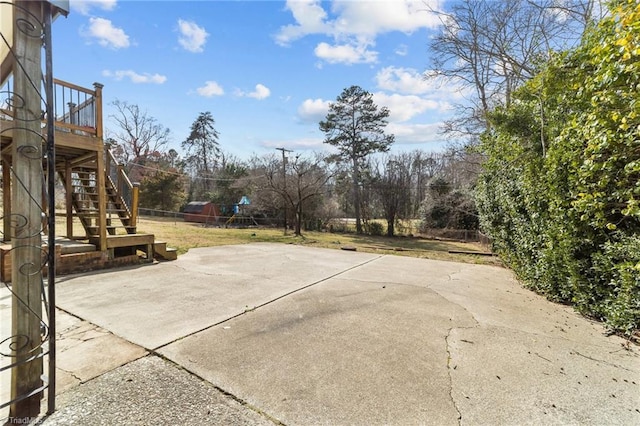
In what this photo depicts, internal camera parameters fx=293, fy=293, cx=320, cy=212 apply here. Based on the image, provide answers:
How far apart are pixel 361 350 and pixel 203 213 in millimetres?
22033

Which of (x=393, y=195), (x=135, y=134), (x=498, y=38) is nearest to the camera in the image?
(x=498, y=38)

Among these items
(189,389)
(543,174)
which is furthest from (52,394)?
(543,174)

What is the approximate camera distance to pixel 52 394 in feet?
5.30

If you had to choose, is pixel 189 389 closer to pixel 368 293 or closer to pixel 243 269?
pixel 368 293

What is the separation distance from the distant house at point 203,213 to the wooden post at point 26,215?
68.3 feet

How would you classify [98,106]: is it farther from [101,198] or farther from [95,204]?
[95,204]

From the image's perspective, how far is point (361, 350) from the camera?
245cm

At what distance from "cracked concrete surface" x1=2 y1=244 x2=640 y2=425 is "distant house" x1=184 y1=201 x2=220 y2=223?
1799 cm

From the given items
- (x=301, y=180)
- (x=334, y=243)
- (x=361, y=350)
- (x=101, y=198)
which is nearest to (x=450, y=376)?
(x=361, y=350)

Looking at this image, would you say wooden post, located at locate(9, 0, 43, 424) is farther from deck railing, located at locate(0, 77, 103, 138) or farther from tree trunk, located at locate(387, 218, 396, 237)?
tree trunk, located at locate(387, 218, 396, 237)

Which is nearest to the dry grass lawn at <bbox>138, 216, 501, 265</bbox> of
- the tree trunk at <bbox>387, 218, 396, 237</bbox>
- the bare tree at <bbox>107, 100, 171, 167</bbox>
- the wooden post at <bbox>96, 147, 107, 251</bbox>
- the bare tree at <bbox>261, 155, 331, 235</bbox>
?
the tree trunk at <bbox>387, 218, 396, 237</bbox>

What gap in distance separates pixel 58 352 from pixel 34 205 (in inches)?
54.0

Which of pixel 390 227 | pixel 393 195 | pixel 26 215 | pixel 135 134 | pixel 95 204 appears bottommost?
pixel 390 227

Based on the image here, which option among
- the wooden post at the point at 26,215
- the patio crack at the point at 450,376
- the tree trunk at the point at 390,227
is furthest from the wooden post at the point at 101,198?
the tree trunk at the point at 390,227
